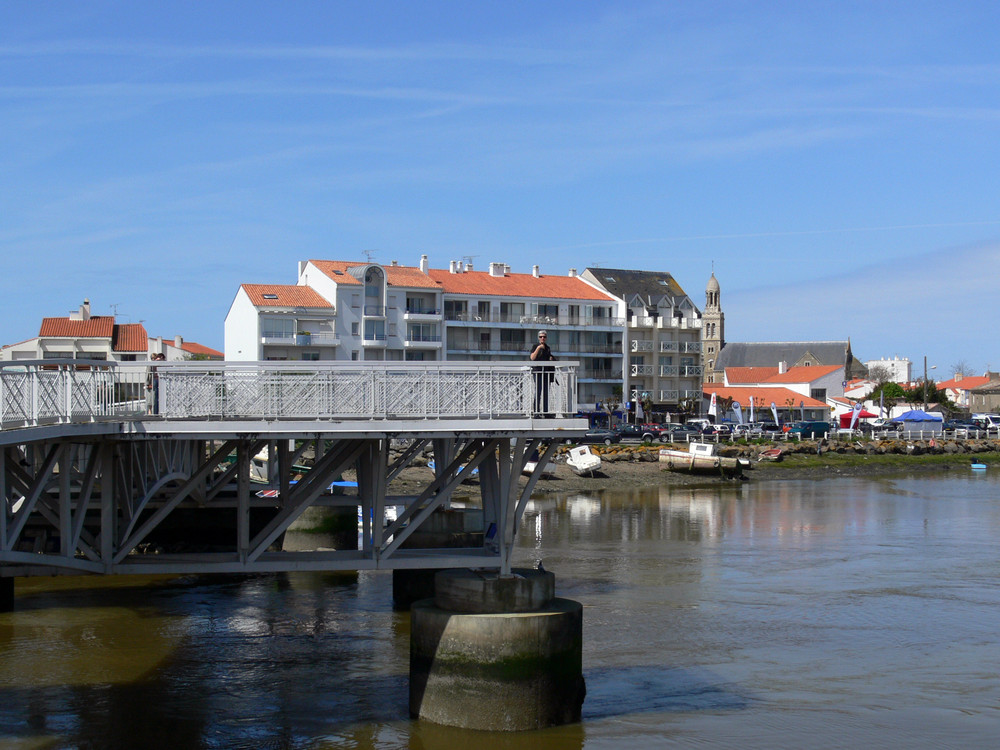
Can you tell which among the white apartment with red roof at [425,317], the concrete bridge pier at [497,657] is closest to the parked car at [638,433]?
the white apartment with red roof at [425,317]

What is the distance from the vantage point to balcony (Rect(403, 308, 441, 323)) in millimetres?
80938

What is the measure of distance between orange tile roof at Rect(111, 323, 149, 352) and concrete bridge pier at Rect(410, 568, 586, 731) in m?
66.1

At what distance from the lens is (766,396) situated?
114062mm

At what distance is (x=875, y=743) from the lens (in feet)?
53.4

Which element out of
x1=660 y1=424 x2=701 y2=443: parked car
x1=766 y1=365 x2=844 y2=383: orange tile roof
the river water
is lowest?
the river water

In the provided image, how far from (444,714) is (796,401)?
102m

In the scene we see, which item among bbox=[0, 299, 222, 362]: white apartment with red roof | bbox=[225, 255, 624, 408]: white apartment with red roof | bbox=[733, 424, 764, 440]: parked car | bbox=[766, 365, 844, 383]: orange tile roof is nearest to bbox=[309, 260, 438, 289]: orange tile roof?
bbox=[225, 255, 624, 408]: white apartment with red roof

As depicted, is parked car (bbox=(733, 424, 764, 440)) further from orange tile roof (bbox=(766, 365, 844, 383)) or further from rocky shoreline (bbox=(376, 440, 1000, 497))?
orange tile roof (bbox=(766, 365, 844, 383))

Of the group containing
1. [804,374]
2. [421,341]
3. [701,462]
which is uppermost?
[421,341]

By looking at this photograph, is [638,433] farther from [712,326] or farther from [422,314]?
[712,326]

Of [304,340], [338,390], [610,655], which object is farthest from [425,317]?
[338,390]

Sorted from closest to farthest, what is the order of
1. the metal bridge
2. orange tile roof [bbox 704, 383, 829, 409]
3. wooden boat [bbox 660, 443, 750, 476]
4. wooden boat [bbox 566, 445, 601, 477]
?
the metal bridge → wooden boat [bbox 566, 445, 601, 477] → wooden boat [bbox 660, 443, 750, 476] → orange tile roof [bbox 704, 383, 829, 409]

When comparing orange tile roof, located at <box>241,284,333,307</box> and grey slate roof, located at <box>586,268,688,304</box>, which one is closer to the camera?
orange tile roof, located at <box>241,284,333,307</box>

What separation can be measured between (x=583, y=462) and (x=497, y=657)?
4586 cm
